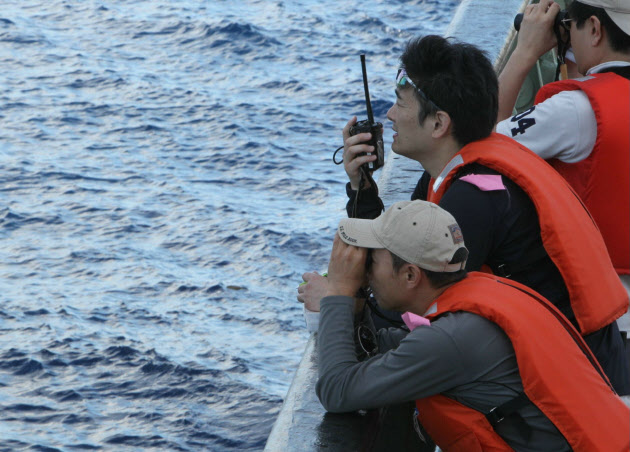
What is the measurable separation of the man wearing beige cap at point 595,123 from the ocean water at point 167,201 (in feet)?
13.7

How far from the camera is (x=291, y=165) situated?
1184 centimetres

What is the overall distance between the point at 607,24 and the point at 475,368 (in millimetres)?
1558

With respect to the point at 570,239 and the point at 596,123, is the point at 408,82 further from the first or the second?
the point at 570,239

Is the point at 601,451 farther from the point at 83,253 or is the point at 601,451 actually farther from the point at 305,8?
the point at 305,8

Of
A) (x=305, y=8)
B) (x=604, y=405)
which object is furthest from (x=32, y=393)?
(x=305, y=8)

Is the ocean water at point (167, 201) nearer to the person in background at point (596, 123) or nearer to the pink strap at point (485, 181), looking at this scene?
the person in background at point (596, 123)

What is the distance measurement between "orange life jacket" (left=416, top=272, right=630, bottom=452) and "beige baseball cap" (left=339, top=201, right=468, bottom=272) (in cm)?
10

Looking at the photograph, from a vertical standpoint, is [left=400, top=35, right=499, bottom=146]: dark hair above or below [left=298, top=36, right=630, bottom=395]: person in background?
above

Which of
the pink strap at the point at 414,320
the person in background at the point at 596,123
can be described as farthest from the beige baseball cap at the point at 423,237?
the person in background at the point at 596,123

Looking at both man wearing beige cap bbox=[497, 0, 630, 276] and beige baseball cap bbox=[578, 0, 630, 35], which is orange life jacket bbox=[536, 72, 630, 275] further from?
beige baseball cap bbox=[578, 0, 630, 35]

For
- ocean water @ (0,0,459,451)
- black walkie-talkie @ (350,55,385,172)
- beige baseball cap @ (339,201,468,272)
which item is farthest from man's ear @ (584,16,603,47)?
ocean water @ (0,0,459,451)

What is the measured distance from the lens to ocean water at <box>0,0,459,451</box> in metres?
7.46

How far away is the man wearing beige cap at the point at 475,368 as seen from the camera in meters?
2.54

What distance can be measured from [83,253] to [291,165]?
322cm
